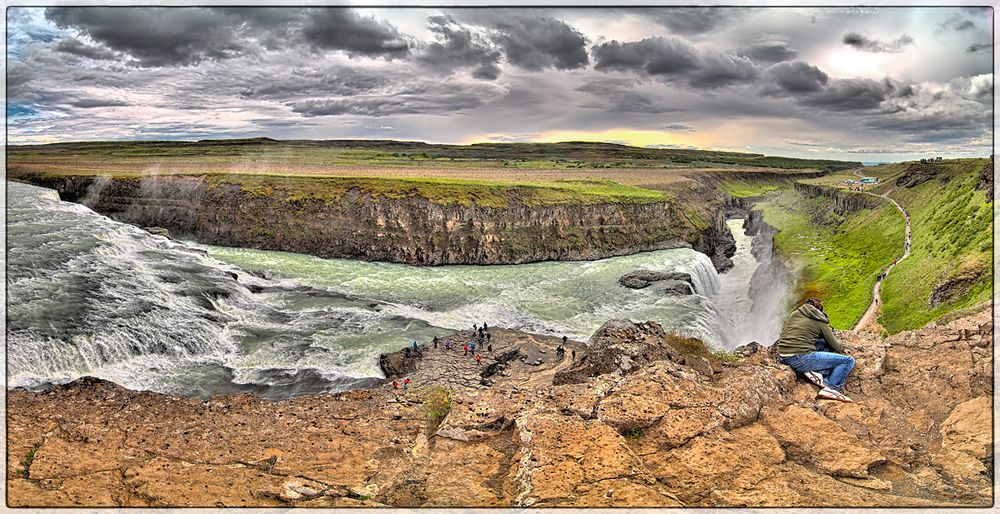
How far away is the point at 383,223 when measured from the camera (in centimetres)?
6819

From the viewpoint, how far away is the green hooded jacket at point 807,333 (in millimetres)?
10969

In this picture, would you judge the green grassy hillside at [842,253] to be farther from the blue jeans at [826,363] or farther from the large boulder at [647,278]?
the blue jeans at [826,363]

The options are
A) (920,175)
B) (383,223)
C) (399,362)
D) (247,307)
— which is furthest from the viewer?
(383,223)

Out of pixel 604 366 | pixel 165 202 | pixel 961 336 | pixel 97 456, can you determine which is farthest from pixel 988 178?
pixel 165 202

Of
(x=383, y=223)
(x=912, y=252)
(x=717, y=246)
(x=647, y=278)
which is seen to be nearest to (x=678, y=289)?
(x=647, y=278)

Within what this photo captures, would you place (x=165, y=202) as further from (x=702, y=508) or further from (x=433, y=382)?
(x=702, y=508)

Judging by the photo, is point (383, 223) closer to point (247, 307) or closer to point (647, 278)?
point (247, 307)

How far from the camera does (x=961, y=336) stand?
38.2 feet

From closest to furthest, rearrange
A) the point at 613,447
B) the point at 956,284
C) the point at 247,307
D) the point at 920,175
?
the point at 613,447, the point at 956,284, the point at 247,307, the point at 920,175

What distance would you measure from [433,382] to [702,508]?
20.8m

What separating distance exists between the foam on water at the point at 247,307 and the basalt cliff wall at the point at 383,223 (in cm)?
419

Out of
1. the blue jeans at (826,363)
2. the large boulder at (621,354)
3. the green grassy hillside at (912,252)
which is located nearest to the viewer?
the blue jeans at (826,363)

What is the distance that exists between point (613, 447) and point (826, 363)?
5.30m

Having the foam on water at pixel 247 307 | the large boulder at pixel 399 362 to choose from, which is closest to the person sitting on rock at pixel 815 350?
the foam on water at pixel 247 307
